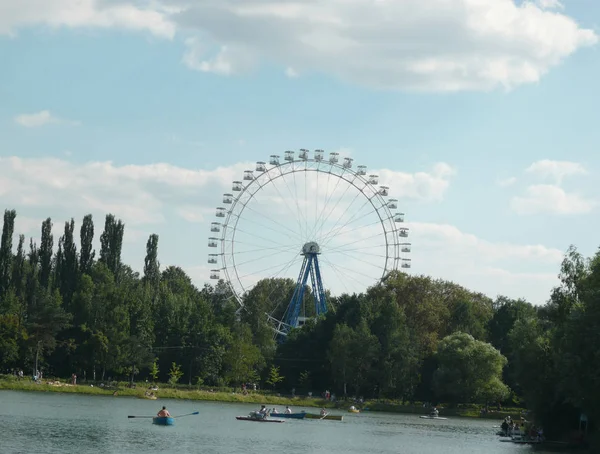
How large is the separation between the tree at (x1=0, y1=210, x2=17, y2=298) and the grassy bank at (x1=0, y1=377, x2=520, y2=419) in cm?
2138

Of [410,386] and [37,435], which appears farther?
[410,386]

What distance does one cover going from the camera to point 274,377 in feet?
372

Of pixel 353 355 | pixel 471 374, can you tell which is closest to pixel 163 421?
pixel 353 355

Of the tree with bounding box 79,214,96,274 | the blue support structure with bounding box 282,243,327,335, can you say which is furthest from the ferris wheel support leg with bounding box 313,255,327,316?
the tree with bounding box 79,214,96,274

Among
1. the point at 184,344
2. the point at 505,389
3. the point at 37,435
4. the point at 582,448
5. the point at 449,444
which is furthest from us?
the point at 184,344

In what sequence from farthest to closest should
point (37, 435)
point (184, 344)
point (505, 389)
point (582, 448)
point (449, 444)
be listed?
point (184, 344) → point (505, 389) → point (449, 444) → point (582, 448) → point (37, 435)

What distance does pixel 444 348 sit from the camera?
106 meters

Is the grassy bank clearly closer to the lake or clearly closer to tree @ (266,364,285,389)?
tree @ (266,364,285,389)

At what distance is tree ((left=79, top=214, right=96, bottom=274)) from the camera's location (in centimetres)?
11844

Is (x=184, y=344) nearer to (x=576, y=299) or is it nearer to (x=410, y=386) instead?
(x=410, y=386)

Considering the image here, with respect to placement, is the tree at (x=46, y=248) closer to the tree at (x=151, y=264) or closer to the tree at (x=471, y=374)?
the tree at (x=151, y=264)

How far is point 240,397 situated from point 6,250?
32627 millimetres

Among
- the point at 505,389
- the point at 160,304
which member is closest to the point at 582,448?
the point at 505,389

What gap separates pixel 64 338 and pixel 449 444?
174 ft
